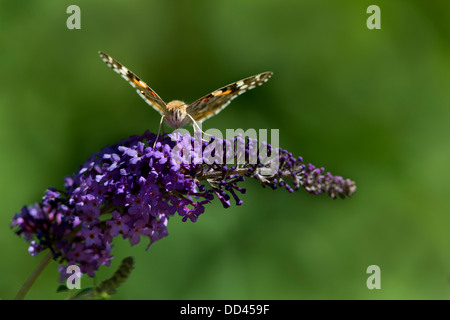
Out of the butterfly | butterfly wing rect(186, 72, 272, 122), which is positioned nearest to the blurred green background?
butterfly wing rect(186, 72, 272, 122)

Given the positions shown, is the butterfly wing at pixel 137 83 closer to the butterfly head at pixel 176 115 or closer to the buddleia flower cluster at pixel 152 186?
the butterfly head at pixel 176 115

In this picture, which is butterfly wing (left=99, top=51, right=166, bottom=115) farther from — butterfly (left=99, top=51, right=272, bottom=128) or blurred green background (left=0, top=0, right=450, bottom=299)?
blurred green background (left=0, top=0, right=450, bottom=299)

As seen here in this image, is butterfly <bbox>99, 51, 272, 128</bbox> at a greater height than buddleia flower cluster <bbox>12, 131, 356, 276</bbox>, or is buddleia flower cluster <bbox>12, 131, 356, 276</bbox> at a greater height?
butterfly <bbox>99, 51, 272, 128</bbox>

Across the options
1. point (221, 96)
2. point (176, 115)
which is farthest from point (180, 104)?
point (221, 96)

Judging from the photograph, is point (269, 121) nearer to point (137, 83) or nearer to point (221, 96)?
point (221, 96)

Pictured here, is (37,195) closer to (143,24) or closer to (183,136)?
(143,24)

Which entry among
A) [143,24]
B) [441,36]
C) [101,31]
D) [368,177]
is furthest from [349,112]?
[101,31]

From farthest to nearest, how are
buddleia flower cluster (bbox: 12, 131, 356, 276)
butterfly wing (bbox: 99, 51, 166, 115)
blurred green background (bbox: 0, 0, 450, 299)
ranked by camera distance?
blurred green background (bbox: 0, 0, 450, 299)
butterfly wing (bbox: 99, 51, 166, 115)
buddleia flower cluster (bbox: 12, 131, 356, 276)
